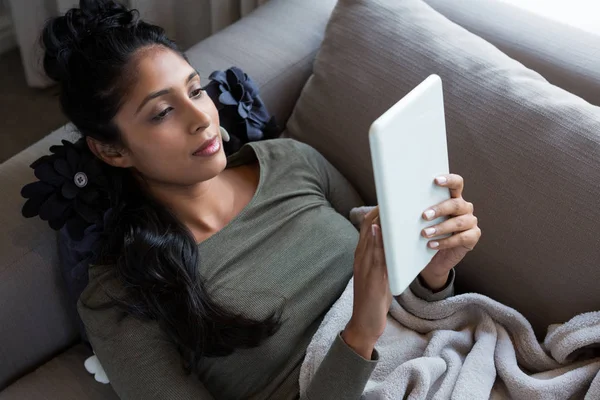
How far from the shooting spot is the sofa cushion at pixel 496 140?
1037 millimetres

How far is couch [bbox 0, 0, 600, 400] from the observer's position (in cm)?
110

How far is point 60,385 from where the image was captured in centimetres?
119

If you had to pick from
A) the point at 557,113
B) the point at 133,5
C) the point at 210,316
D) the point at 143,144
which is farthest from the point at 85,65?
the point at 133,5

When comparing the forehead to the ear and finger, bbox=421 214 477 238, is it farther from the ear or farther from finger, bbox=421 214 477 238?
finger, bbox=421 214 477 238

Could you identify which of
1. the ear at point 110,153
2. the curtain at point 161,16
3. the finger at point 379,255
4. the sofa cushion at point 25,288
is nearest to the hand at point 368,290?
the finger at point 379,255

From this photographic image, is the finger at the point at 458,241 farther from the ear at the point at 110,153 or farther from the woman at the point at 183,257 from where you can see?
the ear at the point at 110,153

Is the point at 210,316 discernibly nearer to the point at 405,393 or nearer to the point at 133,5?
the point at 405,393

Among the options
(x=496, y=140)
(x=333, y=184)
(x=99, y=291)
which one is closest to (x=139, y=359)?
(x=99, y=291)

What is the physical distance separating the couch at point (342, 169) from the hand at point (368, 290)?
0.31m

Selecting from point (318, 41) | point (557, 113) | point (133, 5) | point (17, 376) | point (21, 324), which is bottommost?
point (17, 376)

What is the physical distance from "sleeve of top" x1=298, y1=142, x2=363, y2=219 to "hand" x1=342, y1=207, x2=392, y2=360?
36 centimetres

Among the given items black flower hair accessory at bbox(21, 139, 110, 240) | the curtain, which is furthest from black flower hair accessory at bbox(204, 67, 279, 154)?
the curtain

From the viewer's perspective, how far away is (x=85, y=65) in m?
1.00

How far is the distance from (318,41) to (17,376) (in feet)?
2.97
